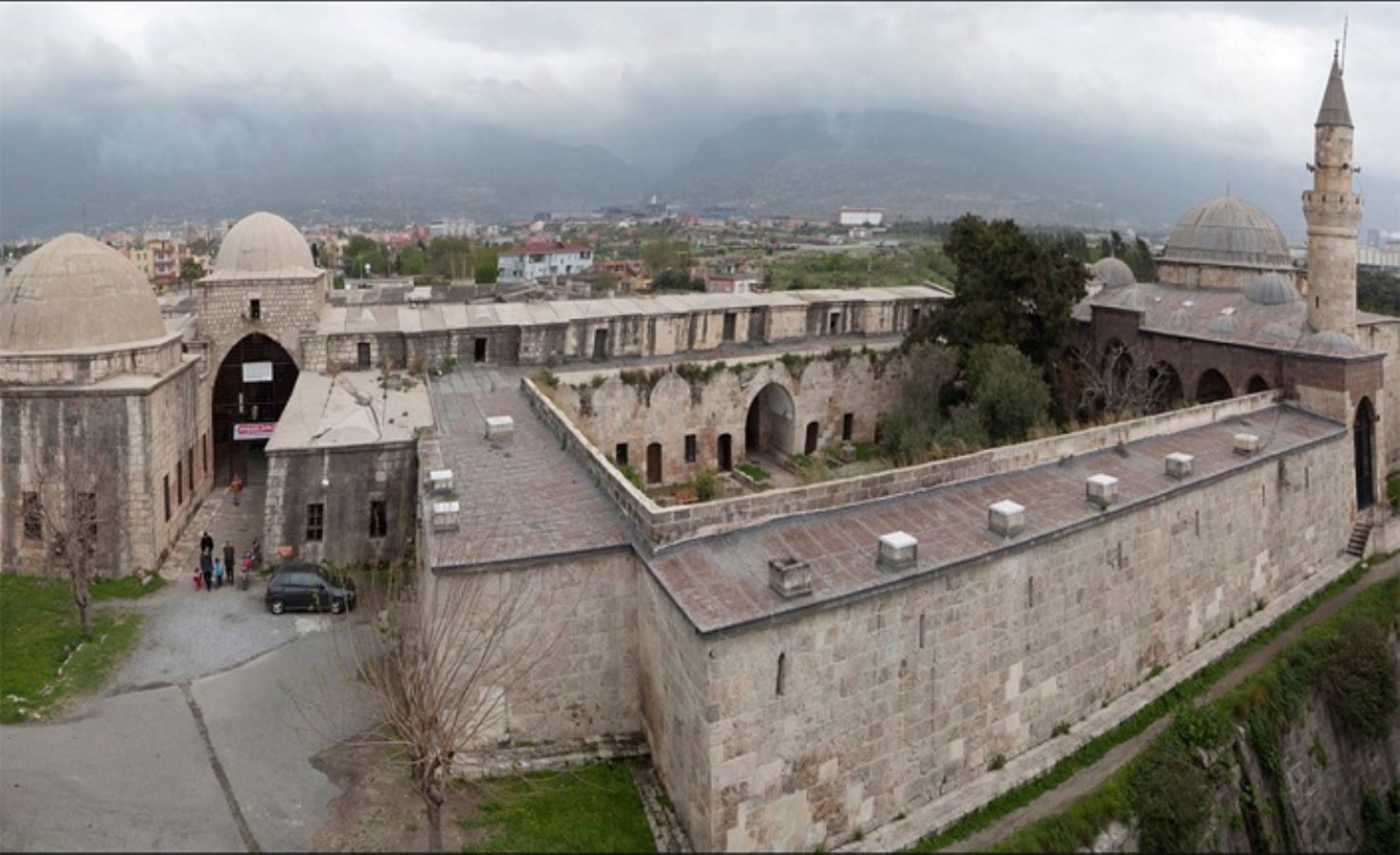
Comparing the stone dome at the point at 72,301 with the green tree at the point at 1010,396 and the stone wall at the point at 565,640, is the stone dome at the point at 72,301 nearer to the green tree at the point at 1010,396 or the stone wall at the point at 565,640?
the stone wall at the point at 565,640

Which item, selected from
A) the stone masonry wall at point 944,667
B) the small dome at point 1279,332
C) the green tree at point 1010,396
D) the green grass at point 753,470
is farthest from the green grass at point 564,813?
the small dome at point 1279,332

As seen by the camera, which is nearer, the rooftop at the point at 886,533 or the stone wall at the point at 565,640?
the rooftop at the point at 886,533

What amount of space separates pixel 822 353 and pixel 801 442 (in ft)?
10.6

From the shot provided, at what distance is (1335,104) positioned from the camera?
1053 inches

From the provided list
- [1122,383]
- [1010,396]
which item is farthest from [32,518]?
[1122,383]

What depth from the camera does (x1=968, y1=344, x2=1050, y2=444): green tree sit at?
1080 inches

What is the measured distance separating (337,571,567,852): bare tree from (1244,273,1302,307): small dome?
25181mm

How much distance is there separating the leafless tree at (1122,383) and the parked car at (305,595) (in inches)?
893

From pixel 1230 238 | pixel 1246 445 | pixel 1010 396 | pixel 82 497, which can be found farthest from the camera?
pixel 1230 238

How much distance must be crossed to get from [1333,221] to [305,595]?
27776 mm

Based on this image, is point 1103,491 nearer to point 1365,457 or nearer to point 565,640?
point 565,640

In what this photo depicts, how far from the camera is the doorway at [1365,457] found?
85.6 ft

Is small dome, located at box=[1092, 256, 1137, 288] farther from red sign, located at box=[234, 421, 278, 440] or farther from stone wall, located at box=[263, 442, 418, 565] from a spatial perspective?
red sign, located at box=[234, 421, 278, 440]

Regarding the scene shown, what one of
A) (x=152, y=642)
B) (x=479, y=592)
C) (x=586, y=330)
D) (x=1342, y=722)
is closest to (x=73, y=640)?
(x=152, y=642)
